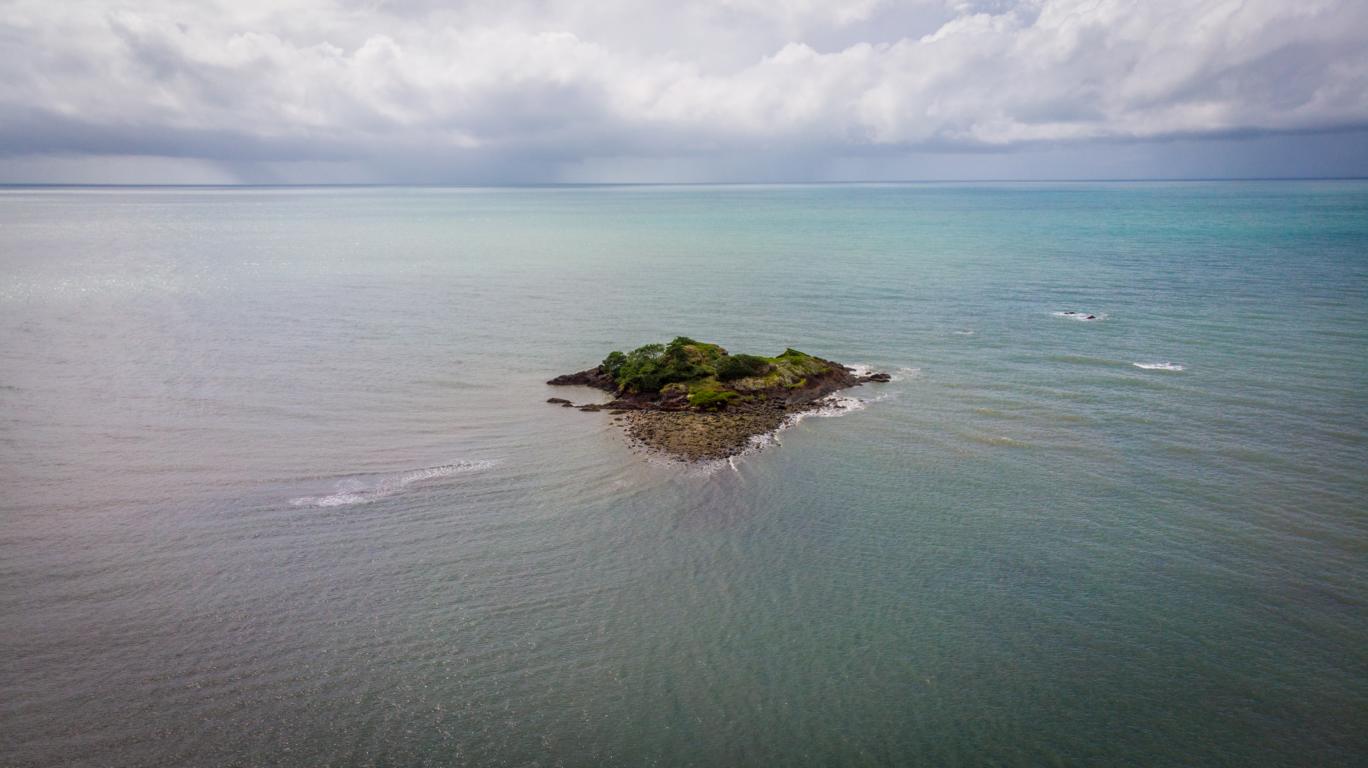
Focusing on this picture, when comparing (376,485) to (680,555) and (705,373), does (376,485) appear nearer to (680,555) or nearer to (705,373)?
(680,555)

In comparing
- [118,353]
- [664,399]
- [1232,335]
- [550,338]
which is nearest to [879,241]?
[1232,335]

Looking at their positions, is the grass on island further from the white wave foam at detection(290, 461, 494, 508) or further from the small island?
the white wave foam at detection(290, 461, 494, 508)

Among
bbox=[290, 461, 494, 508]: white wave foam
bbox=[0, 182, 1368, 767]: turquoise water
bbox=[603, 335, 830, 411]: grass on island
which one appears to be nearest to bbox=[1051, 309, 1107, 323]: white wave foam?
bbox=[0, 182, 1368, 767]: turquoise water

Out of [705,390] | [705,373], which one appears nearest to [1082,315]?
[705,373]

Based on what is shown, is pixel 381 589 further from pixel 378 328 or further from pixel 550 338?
pixel 378 328

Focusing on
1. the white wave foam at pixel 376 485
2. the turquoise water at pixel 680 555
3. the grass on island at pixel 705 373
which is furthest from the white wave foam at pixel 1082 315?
the white wave foam at pixel 376 485
